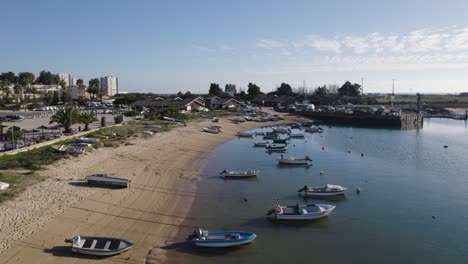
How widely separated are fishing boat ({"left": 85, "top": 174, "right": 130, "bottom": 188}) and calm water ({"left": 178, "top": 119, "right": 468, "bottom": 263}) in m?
5.96

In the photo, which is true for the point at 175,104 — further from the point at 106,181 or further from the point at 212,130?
the point at 106,181

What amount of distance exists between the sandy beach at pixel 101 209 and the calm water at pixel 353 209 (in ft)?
7.12

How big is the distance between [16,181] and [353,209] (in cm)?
2352

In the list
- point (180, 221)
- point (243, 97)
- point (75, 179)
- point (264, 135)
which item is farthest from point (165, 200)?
point (243, 97)

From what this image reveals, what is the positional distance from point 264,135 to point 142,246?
5182 cm

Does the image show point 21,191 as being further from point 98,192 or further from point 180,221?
point 180,221

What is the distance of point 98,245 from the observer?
59.6ft

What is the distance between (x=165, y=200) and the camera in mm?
27422

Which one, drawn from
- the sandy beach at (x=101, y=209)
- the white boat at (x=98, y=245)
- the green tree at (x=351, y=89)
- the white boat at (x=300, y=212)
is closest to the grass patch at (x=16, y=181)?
the sandy beach at (x=101, y=209)

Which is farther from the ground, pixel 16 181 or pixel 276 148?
pixel 16 181

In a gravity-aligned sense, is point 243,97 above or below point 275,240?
above

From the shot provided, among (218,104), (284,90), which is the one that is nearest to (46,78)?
(218,104)

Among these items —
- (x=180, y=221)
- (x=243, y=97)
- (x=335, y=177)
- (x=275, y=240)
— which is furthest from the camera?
(x=243, y=97)

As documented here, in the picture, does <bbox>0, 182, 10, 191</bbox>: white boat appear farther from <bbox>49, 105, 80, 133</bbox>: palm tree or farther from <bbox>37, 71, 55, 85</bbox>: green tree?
<bbox>37, 71, 55, 85</bbox>: green tree
